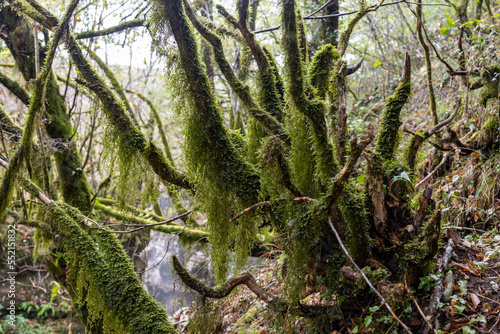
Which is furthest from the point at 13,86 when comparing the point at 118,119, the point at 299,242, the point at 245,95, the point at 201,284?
the point at 299,242

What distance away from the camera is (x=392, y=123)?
8.30 ft

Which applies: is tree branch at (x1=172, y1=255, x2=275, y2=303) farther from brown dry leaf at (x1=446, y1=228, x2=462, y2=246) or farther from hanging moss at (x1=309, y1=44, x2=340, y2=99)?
brown dry leaf at (x1=446, y1=228, x2=462, y2=246)

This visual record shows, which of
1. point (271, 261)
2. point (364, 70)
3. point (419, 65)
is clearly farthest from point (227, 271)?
point (364, 70)

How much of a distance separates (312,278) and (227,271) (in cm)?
71

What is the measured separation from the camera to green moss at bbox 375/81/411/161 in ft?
8.15

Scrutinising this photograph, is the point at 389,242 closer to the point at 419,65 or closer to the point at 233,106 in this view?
the point at 233,106

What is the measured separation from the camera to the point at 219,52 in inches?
99.4

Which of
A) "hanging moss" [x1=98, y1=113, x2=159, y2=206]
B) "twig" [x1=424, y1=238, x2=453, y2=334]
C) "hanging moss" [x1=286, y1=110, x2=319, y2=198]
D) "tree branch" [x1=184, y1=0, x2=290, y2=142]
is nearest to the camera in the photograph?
"twig" [x1=424, y1=238, x2=453, y2=334]

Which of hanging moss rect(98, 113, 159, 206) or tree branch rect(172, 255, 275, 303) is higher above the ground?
hanging moss rect(98, 113, 159, 206)

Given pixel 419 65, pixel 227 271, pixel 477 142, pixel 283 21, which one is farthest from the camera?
pixel 419 65

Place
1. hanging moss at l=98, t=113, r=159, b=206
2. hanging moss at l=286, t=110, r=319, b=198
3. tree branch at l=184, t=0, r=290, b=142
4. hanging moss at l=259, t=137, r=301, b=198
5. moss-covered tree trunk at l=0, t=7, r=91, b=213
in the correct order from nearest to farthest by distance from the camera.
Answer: hanging moss at l=259, t=137, r=301, b=198 < hanging moss at l=286, t=110, r=319, b=198 < tree branch at l=184, t=0, r=290, b=142 < hanging moss at l=98, t=113, r=159, b=206 < moss-covered tree trunk at l=0, t=7, r=91, b=213

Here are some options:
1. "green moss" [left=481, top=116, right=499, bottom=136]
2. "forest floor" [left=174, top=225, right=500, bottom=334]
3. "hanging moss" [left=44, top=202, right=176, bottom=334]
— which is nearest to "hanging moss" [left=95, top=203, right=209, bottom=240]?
"hanging moss" [left=44, top=202, right=176, bottom=334]

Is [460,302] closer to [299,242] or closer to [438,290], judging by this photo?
[438,290]

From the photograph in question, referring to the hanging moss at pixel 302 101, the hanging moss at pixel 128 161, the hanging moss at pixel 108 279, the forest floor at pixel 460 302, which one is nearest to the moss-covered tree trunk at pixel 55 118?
the hanging moss at pixel 108 279
